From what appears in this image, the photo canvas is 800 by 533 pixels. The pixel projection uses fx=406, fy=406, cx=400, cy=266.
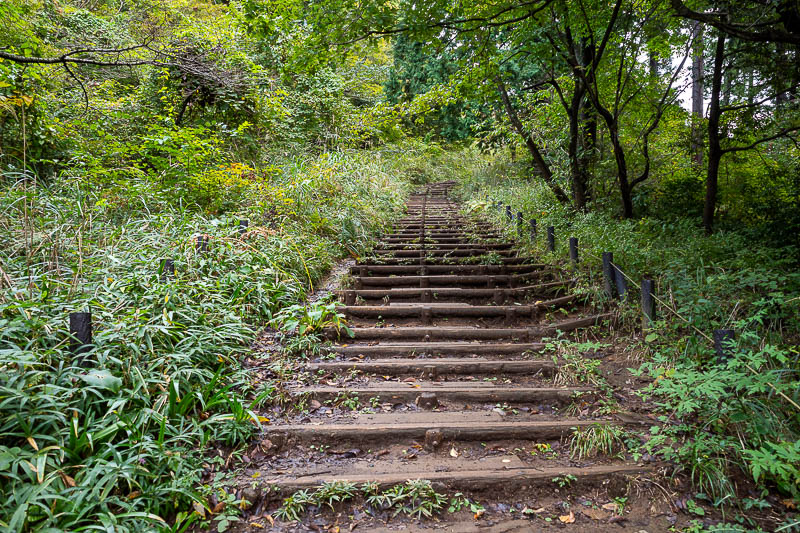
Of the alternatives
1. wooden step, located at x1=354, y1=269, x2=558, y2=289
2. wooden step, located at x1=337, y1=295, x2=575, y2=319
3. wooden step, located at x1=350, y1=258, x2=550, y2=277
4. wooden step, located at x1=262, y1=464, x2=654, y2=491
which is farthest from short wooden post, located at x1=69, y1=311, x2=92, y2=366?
wooden step, located at x1=350, y1=258, x2=550, y2=277

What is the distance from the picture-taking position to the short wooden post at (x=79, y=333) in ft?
8.48

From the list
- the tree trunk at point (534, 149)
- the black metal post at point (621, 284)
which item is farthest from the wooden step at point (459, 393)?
the tree trunk at point (534, 149)

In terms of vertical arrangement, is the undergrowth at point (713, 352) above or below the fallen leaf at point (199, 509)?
above

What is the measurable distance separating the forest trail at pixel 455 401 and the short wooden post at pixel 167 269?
5.05 feet

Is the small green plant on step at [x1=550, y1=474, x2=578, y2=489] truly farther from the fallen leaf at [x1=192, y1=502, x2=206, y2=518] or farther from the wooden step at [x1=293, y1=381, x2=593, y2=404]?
the fallen leaf at [x1=192, y1=502, x2=206, y2=518]

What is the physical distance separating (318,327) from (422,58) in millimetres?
18252

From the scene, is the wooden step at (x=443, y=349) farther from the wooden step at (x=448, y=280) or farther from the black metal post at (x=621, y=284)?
the wooden step at (x=448, y=280)

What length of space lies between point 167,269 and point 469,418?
293 centimetres

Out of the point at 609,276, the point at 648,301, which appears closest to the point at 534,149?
the point at 609,276

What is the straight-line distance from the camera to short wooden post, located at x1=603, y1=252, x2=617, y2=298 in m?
4.52

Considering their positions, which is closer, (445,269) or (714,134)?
(714,134)

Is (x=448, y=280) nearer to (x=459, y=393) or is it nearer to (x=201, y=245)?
(x=459, y=393)

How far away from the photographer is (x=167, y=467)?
233cm

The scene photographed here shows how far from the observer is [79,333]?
260cm
